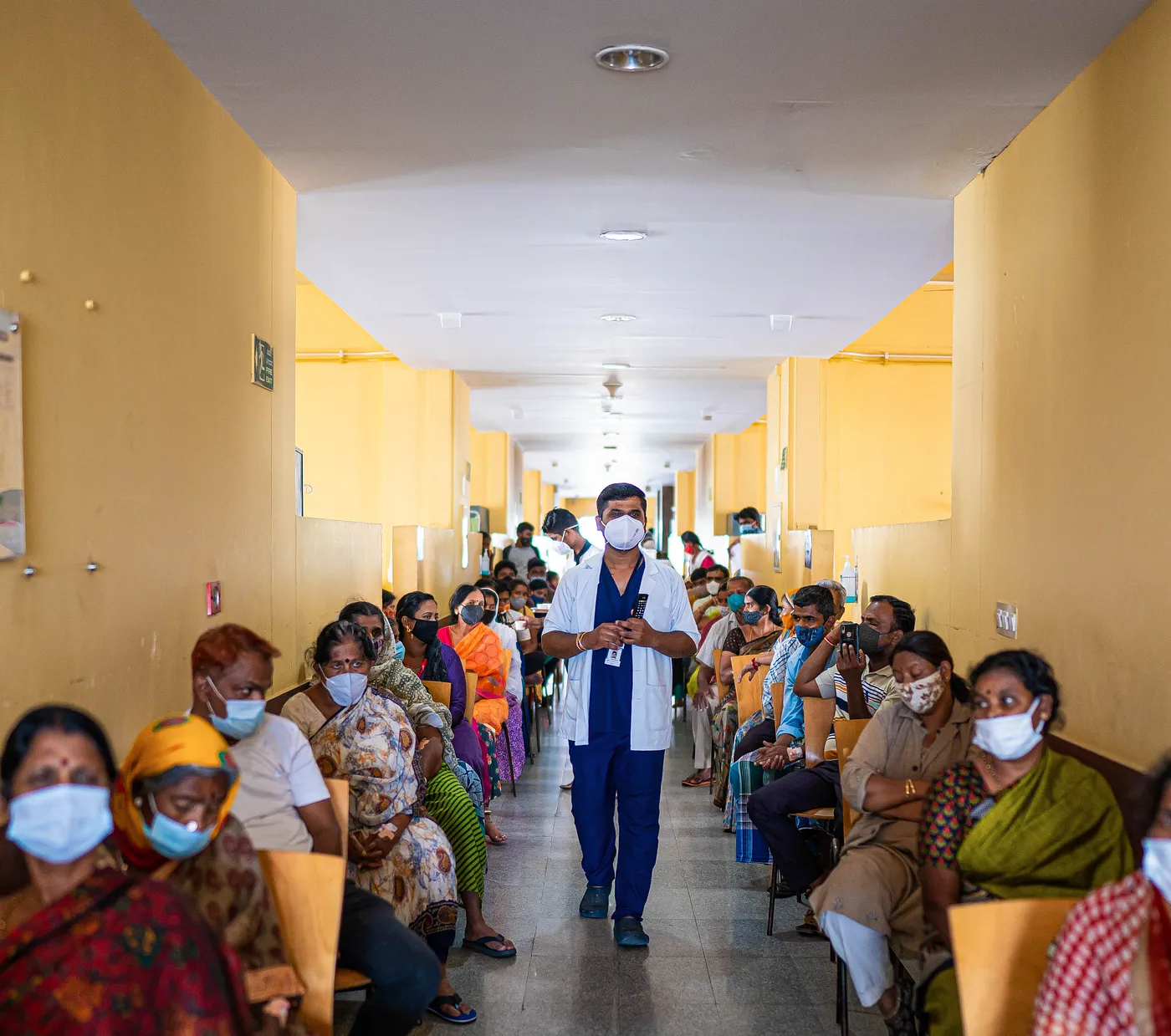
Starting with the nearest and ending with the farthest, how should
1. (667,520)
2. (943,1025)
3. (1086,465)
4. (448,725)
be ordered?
(943,1025), (1086,465), (448,725), (667,520)

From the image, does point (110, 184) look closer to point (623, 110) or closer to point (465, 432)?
point (623, 110)

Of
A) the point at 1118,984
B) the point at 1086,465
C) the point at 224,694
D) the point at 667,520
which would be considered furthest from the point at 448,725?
the point at 667,520

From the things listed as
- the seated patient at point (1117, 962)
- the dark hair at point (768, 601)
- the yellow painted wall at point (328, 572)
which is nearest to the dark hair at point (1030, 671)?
the seated patient at point (1117, 962)

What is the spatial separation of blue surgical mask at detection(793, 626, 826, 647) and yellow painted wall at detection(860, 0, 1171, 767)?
1.90 feet

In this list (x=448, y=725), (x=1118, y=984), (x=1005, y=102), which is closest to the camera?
(x=1118, y=984)

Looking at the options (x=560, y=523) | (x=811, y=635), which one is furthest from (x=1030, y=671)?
(x=560, y=523)

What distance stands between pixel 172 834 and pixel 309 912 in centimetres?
44

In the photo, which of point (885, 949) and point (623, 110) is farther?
point (623, 110)

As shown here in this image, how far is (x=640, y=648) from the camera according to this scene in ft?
12.4

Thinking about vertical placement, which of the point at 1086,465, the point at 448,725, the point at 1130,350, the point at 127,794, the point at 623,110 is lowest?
the point at 448,725

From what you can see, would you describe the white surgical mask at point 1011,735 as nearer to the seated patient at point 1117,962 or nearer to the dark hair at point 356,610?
the seated patient at point 1117,962

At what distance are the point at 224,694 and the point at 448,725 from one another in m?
1.69

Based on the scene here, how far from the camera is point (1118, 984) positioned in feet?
5.50

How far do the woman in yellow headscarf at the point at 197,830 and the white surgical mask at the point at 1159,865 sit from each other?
1.51 metres
